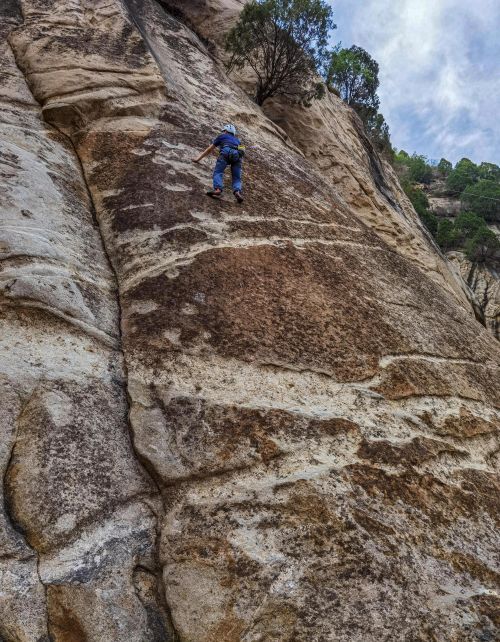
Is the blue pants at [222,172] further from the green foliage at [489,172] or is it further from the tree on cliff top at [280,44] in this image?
the green foliage at [489,172]

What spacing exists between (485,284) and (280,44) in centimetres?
2043

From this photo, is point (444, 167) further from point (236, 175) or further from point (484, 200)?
point (236, 175)

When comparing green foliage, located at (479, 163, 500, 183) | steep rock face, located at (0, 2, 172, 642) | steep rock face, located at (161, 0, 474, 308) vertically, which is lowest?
steep rock face, located at (0, 2, 172, 642)

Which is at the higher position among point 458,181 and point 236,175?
point 458,181

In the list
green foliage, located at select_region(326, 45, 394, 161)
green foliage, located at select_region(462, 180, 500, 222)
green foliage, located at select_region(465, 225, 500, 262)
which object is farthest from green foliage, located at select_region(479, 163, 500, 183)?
green foliage, located at select_region(326, 45, 394, 161)

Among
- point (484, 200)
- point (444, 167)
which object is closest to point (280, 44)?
point (484, 200)

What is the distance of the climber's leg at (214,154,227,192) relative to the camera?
6.49 m

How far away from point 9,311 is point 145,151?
3609mm

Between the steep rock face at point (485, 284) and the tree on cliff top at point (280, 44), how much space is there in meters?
14.0

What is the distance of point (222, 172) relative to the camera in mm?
6664

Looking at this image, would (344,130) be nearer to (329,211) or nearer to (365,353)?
(329,211)

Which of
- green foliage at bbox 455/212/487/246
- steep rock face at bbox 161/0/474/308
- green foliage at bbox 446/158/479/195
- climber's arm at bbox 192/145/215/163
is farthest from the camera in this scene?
green foliage at bbox 446/158/479/195

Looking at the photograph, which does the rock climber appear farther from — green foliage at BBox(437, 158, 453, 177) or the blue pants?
green foliage at BBox(437, 158, 453, 177)

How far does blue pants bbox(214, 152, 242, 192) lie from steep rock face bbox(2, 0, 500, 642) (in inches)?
10.5
